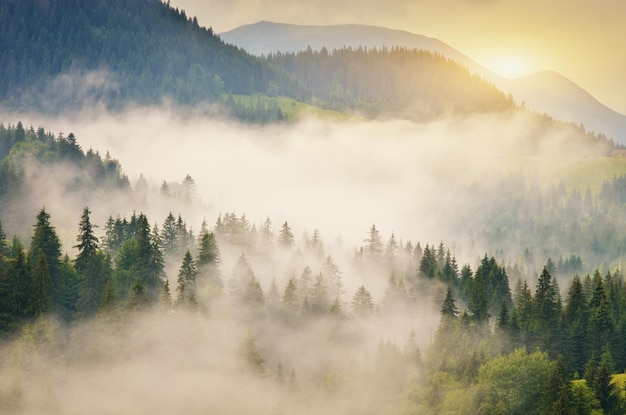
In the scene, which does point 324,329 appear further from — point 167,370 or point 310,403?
point 167,370

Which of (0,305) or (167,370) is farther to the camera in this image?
(167,370)

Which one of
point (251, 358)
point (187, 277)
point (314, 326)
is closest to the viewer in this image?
point (251, 358)

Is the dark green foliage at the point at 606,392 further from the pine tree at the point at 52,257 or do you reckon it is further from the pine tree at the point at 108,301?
the pine tree at the point at 52,257

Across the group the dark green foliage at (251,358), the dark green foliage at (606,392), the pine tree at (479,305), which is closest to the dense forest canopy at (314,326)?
the dark green foliage at (606,392)

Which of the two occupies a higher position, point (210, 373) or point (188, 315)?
point (188, 315)

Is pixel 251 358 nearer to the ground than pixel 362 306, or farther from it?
nearer to the ground

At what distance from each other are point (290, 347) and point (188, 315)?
28352 millimetres

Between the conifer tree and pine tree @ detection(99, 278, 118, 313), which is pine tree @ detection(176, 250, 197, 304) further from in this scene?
the conifer tree

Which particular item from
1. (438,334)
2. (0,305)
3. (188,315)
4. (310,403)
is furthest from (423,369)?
(0,305)

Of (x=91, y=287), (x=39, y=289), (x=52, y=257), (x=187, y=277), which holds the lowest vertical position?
(x=91, y=287)

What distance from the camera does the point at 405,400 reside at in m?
135

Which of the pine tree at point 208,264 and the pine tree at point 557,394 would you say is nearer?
the pine tree at point 557,394

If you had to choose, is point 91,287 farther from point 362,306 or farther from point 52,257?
point 362,306

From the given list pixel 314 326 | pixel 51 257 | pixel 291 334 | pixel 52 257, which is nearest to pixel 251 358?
pixel 291 334
